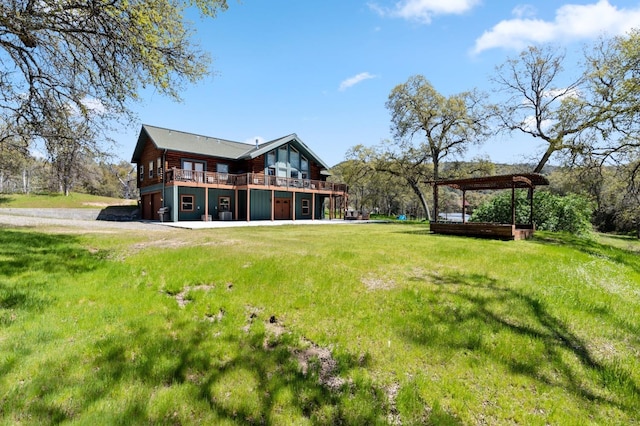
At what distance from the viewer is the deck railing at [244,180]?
829 inches

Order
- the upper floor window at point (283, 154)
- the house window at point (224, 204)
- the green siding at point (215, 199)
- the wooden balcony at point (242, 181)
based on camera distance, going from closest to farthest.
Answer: the wooden balcony at point (242, 181) < the green siding at point (215, 199) < the house window at point (224, 204) < the upper floor window at point (283, 154)

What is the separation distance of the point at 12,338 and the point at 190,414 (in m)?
3.09

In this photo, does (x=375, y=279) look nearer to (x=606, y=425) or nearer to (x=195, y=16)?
(x=606, y=425)

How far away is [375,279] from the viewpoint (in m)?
6.29

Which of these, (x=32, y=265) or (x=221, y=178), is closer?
(x=32, y=265)

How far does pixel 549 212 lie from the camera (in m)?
19.0

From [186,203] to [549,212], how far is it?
25.0 m

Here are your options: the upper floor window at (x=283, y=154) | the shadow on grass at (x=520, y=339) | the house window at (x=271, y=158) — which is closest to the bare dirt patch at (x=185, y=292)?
the shadow on grass at (x=520, y=339)

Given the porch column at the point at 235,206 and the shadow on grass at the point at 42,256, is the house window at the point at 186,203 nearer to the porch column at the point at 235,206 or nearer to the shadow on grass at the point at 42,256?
the porch column at the point at 235,206

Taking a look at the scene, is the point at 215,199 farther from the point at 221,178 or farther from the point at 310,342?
the point at 310,342

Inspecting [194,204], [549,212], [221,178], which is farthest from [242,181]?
[549,212]

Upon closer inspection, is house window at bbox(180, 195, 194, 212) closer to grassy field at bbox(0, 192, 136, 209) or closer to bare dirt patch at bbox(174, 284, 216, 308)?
grassy field at bbox(0, 192, 136, 209)

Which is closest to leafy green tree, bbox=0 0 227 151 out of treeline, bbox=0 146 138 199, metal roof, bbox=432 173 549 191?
treeline, bbox=0 146 138 199

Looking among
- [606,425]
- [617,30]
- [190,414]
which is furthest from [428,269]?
[617,30]
